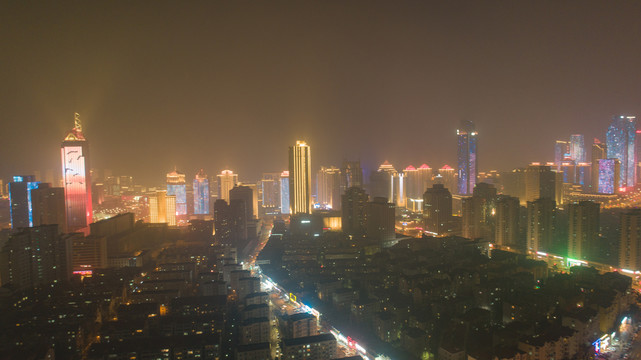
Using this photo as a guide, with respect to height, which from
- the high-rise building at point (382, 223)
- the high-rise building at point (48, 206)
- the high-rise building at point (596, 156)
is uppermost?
the high-rise building at point (596, 156)

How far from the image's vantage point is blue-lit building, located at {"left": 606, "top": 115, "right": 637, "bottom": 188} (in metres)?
19.8

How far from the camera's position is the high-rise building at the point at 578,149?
76.5 ft

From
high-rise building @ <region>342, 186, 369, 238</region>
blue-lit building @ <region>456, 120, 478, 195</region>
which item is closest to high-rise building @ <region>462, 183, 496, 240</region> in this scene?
high-rise building @ <region>342, 186, 369, 238</region>

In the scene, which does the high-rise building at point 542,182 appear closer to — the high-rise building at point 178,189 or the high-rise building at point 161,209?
the high-rise building at point 161,209

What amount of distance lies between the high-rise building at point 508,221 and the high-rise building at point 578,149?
43.5ft

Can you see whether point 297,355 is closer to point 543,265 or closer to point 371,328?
point 371,328

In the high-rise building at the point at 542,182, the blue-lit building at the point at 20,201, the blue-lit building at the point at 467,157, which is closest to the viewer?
the blue-lit building at the point at 20,201

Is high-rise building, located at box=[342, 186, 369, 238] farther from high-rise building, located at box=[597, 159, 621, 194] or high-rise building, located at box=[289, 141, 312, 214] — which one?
high-rise building, located at box=[597, 159, 621, 194]

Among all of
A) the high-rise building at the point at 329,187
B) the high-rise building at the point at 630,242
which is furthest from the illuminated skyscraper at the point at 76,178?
the high-rise building at the point at 630,242

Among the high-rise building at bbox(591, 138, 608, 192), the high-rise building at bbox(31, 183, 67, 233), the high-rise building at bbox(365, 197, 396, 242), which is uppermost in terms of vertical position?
the high-rise building at bbox(591, 138, 608, 192)

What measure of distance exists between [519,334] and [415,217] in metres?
12.6

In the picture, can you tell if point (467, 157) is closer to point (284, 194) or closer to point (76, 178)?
point (284, 194)

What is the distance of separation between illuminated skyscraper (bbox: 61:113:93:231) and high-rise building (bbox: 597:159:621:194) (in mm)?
21597

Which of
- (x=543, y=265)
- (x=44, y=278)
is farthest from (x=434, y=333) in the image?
(x=44, y=278)
